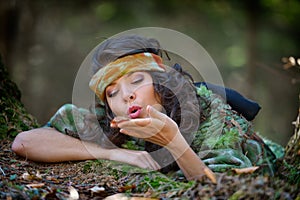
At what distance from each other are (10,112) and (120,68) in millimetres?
1107

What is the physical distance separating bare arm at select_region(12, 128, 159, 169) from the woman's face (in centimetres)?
26

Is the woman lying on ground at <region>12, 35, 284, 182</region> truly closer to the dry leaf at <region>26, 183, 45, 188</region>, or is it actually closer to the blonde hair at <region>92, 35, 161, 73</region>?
the blonde hair at <region>92, 35, 161, 73</region>

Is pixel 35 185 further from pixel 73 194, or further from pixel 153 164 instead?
pixel 153 164

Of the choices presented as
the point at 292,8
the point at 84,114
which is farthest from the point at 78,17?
the point at 84,114

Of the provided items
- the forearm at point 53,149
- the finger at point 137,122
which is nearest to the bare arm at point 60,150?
the forearm at point 53,149

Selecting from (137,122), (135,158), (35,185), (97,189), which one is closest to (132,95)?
(135,158)

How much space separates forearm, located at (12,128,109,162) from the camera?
3238 mm

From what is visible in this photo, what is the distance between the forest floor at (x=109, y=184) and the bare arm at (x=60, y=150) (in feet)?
0.16

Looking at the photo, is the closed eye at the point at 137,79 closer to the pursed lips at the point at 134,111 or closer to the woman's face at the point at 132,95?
the woman's face at the point at 132,95

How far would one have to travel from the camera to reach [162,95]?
3.25 meters

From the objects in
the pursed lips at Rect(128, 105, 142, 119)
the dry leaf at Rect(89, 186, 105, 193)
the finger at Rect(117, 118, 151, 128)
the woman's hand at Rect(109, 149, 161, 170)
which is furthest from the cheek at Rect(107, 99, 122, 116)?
the dry leaf at Rect(89, 186, 105, 193)

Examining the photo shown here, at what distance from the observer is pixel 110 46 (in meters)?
3.43

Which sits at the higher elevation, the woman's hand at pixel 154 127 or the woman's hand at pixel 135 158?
the woman's hand at pixel 154 127

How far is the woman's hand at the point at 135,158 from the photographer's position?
9.93 feet
